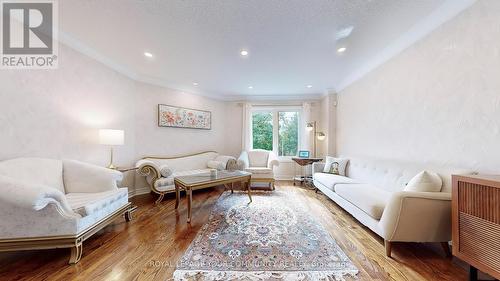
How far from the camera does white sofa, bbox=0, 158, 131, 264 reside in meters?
1.48

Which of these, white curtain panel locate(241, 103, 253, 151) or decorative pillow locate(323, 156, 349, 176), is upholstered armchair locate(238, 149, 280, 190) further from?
decorative pillow locate(323, 156, 349, 176)

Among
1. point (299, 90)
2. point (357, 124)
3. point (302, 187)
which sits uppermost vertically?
point (299, 90)

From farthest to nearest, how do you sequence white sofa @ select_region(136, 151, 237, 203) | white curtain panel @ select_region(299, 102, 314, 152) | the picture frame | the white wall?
white curtain panel @ select_region(299, 102, 314, 152), the picture frame, white sofa @ select_region(136, 151, 237, 203), the white wall

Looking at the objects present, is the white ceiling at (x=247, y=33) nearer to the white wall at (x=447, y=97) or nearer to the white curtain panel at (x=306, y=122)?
the white wall at (x=447, y=97)

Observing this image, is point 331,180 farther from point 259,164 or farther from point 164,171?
point 164,171

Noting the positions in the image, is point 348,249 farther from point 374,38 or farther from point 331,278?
point 374,38

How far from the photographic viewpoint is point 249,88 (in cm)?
473

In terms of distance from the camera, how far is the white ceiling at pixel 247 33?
1.84 metres

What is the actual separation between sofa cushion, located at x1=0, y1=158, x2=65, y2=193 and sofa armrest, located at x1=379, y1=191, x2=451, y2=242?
3.43m

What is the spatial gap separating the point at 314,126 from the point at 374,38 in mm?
2862

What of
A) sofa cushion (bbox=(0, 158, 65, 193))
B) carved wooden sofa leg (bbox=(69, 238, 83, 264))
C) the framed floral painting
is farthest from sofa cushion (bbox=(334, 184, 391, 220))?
the framed floral painting

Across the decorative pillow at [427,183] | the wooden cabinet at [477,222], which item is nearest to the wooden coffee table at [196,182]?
the decorative pillow at [427,183]

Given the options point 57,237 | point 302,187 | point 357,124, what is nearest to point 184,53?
point 57,237

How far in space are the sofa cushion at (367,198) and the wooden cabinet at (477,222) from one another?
1.86 ft
